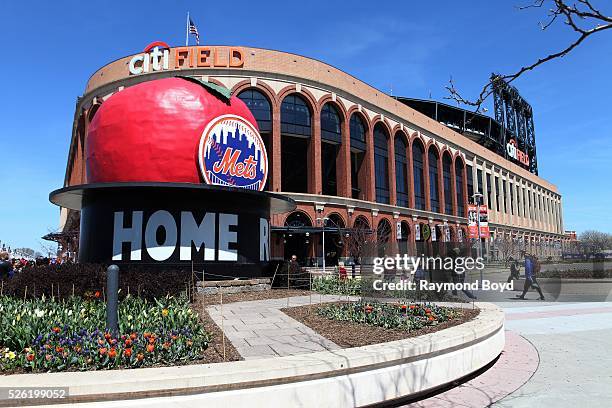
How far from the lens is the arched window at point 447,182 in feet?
227

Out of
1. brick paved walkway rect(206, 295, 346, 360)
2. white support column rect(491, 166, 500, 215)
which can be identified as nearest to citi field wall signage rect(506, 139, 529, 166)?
white support column rect(491, 166, 500, 215)

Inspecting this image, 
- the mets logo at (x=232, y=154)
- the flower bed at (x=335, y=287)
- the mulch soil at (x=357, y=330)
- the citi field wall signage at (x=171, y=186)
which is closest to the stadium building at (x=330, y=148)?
the flower bed at (x=335, y=287)

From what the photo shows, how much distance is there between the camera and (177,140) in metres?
13.7

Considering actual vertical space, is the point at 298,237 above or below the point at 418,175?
below

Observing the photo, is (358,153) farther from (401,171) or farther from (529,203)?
(529,203)

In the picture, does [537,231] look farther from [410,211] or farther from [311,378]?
[311,378]

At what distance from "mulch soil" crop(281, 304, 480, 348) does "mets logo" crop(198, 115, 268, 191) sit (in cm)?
598

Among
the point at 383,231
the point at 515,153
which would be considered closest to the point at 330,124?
the point at 383,231

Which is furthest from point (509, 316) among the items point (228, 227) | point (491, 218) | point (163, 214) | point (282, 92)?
point (491, 218)

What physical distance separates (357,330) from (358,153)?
47.6 meters

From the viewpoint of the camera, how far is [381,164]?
55188 millimetres

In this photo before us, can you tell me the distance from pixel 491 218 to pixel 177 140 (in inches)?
3076

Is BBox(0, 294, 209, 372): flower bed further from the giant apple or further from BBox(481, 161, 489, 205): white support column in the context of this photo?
BBox(481, 161, 489, 205): white support column

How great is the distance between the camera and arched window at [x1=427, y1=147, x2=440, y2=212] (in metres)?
65.2
